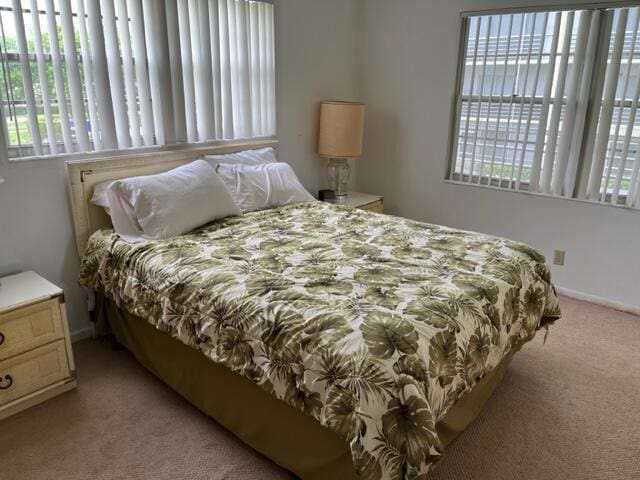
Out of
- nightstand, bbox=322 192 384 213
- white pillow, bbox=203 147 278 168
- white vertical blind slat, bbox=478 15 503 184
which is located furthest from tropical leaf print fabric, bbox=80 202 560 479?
white vertical blind slat, bbox=478 15 503 184

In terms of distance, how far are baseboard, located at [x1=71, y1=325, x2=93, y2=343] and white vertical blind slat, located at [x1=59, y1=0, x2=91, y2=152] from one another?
1.01 m

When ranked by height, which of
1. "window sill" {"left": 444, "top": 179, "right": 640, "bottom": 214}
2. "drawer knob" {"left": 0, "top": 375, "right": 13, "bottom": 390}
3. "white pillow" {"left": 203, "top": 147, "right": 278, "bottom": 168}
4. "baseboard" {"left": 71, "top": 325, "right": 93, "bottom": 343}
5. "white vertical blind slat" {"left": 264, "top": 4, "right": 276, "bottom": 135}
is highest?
"white vertical blind slat" {"left": 264, "top": 4, "right": 276, "bottom": 135}

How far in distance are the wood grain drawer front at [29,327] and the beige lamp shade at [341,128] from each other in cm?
225

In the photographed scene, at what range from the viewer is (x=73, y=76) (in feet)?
7.77

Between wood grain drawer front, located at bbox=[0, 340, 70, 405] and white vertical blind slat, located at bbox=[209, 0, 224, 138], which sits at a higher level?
white vertical blind slat, located at bbox=[209, 0, 224, 138]

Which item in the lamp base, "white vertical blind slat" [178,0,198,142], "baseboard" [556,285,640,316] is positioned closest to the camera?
"white vertical blind slat" [178,0,198,142]

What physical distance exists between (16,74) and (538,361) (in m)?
2.99

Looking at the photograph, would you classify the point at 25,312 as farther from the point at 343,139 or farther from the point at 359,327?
the point at 343,139

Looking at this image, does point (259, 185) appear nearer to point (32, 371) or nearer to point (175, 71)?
point (175, 71)

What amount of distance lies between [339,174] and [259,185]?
1050mm

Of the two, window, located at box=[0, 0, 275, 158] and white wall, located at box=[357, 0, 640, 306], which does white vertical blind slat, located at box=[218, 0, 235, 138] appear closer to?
window, located at box=[0, 0, 275, 158]

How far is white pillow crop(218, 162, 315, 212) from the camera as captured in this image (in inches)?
115

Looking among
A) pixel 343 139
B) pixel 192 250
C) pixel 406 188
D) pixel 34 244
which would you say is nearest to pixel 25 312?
pixel 34 244

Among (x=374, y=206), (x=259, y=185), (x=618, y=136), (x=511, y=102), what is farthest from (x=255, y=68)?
(x=618, y=136)
